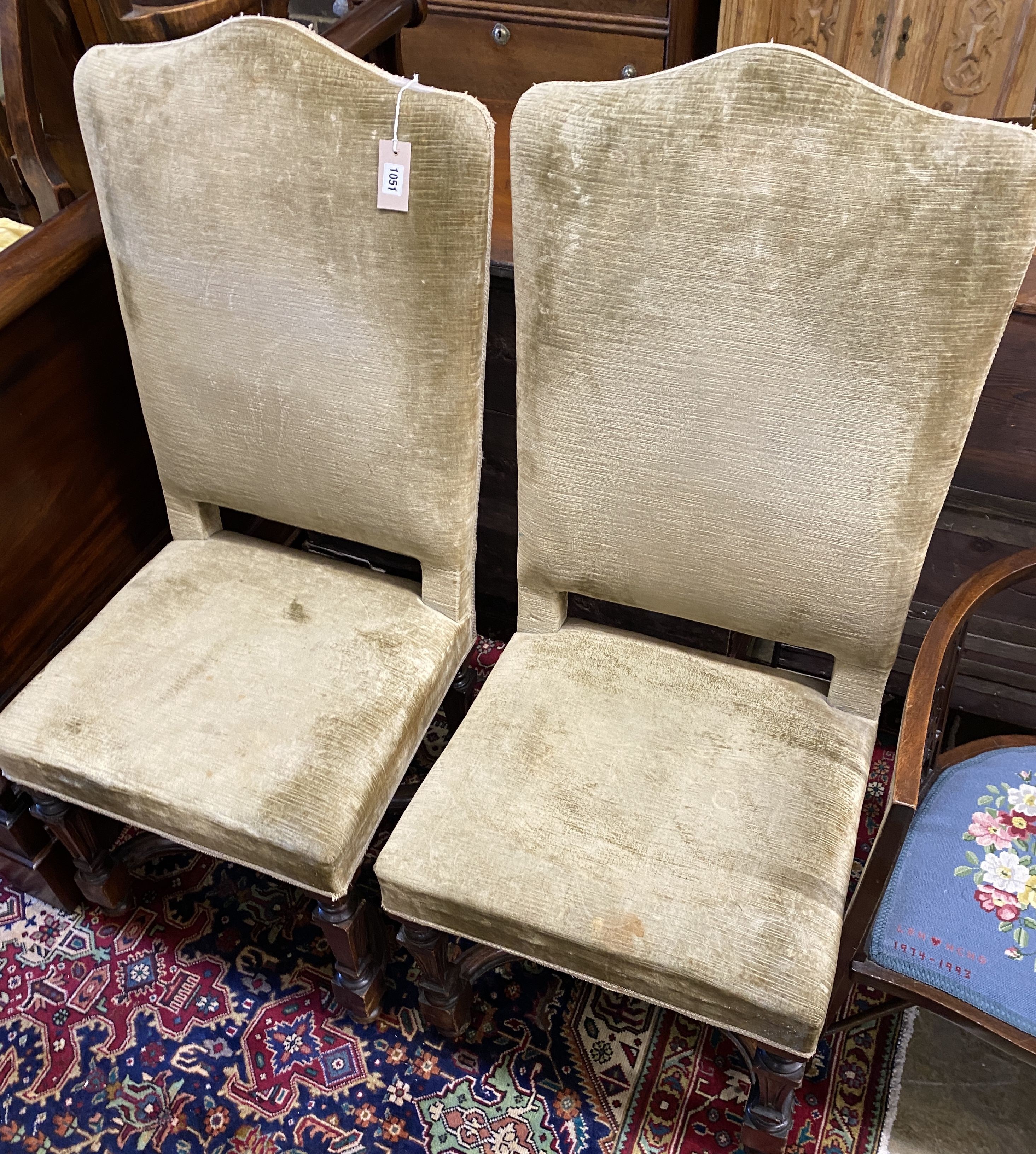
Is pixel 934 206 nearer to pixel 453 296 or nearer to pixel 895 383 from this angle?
pixel 895 383

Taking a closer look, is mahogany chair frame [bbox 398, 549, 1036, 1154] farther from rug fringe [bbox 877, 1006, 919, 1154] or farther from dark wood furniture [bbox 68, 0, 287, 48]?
dark wood furniture [bbox 68, 0, 287, 48]

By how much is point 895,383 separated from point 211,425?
2.78 ft

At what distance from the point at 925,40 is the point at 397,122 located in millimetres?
1256

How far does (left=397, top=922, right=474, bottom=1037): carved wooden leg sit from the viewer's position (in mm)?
1129

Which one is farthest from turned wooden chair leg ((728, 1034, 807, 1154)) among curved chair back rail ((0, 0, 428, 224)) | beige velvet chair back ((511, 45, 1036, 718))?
curved chair back rail ((0, 0, 428, 224))

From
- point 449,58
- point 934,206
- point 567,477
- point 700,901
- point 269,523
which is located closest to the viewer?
point 934,206

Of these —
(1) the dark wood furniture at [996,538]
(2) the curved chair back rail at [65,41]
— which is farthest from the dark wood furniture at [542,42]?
(1) the dark wood furniture at [996,538]

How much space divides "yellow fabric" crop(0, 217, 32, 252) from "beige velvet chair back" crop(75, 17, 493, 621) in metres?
0.32

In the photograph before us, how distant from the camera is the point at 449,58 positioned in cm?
212

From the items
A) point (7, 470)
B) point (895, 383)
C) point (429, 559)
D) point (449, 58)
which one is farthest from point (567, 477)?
point (449, 58)

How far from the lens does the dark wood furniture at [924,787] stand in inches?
35.4

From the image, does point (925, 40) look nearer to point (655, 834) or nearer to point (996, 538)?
point (996, 538)

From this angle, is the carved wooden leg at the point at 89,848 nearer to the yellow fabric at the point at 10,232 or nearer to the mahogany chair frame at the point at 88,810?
the mahogany chair frame at the point at 88,810

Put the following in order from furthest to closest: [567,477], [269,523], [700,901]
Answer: [269,523]
[567,477]
[700,901]
